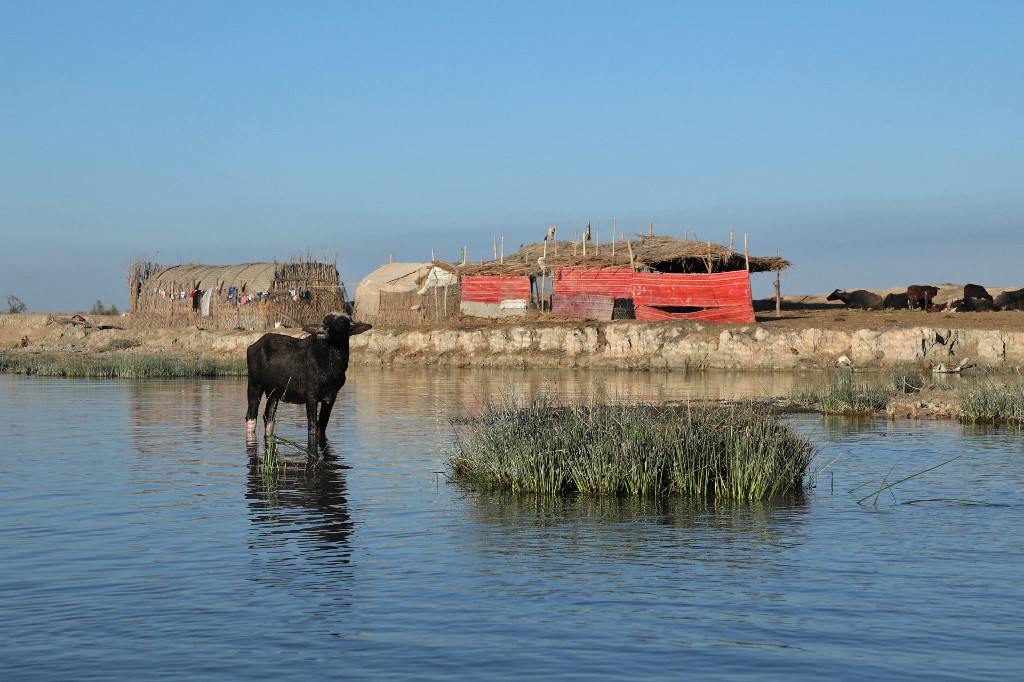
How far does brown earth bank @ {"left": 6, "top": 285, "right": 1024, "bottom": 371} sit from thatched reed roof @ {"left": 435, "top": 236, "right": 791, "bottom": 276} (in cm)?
221

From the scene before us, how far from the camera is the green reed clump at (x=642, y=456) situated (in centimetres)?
1158

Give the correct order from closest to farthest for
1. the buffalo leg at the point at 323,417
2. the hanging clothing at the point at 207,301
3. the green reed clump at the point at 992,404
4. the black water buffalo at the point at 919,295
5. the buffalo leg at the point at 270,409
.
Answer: the buffalo leg at the point at 323,417 < the buffalo leg at the point at 270,409 < the green reed clump at the point at 992,404 < the black water buffalo at the point at 919,295 < the hanging clothing at the point at 207,301

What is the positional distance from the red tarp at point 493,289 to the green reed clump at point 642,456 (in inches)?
1344

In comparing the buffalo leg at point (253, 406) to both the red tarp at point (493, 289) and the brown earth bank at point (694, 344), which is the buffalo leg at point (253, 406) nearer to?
the brown earth bank at point (694, 344)

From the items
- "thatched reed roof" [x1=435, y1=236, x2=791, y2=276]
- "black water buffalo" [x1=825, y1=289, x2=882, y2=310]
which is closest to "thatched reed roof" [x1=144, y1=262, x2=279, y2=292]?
"thatched reed roof" [x1=435, y1=236, x2=791, y2=276]

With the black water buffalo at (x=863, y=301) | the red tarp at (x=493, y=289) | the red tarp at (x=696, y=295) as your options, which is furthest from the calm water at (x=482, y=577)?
the black water buffalo at (x=863, y=301)

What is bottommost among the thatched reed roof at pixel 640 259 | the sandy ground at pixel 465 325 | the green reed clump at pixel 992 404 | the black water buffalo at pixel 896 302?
the green reed clump at pixel 992 404

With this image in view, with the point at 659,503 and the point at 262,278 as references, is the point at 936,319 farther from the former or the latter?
the point at 659,503

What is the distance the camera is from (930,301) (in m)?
50.6

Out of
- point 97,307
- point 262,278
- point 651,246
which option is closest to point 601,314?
point 651,246

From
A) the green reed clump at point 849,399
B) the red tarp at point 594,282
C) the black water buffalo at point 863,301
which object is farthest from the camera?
the black water buffalo at point 863,301

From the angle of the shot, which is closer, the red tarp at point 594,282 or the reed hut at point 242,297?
the red tarp at point 594,282

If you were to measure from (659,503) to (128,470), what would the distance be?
6312 mm

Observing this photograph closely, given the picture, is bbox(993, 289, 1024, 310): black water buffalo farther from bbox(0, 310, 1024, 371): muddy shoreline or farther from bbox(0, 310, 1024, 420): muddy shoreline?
bbox(0, 310, 1024, 420): muddy shoreline
